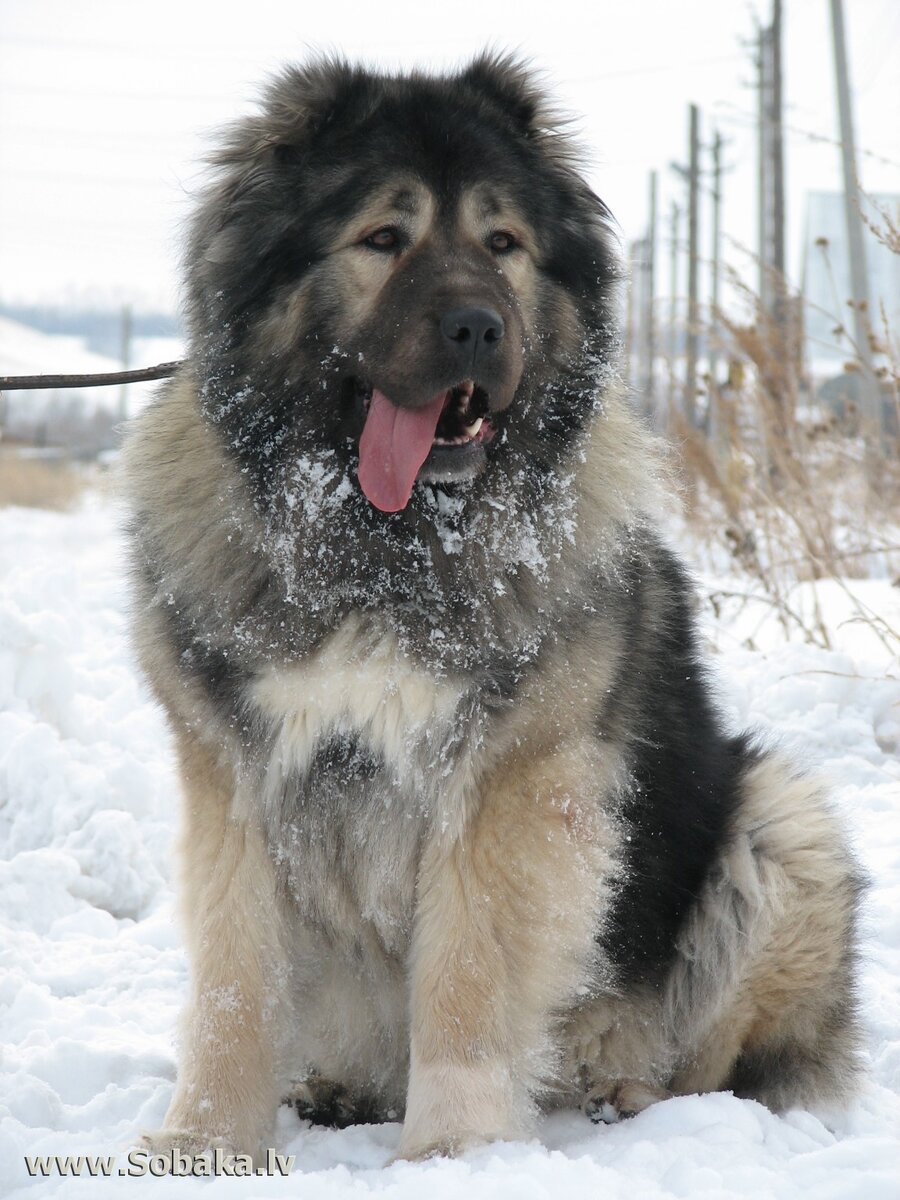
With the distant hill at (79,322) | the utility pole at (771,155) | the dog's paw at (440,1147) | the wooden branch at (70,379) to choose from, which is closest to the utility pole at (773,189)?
the utility pole at (771,155)

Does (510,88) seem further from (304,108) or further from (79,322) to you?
(79,322)

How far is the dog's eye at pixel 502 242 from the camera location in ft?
8.44

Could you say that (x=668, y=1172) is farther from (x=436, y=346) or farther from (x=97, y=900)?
(x=97, y=900)

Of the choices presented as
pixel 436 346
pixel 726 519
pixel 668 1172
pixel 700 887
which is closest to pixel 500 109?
pixel 436 346

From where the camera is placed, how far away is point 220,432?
258 centimetres

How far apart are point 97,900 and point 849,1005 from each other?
2376 mm

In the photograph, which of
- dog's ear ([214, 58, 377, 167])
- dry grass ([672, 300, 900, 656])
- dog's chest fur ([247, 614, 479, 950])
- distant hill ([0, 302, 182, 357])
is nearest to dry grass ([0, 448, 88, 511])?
dry grass ([672, 300, 900, 656])

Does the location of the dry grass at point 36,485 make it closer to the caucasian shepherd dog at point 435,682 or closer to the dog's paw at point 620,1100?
the caucasian shepherd dog at point 435,682

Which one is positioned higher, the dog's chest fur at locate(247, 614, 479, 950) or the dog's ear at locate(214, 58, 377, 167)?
the dog's ear at locate(214, 58, 377, 167)

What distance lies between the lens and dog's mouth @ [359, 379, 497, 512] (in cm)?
244

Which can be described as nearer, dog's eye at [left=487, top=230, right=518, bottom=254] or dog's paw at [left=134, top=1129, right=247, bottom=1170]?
dog's paw at [left=134, top=1129, right=247, bottom=1170]

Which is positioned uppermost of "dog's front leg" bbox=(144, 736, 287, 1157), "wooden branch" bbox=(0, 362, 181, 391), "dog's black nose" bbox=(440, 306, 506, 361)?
"dog's black nose" bbox=(440, 306, 506, 361)
